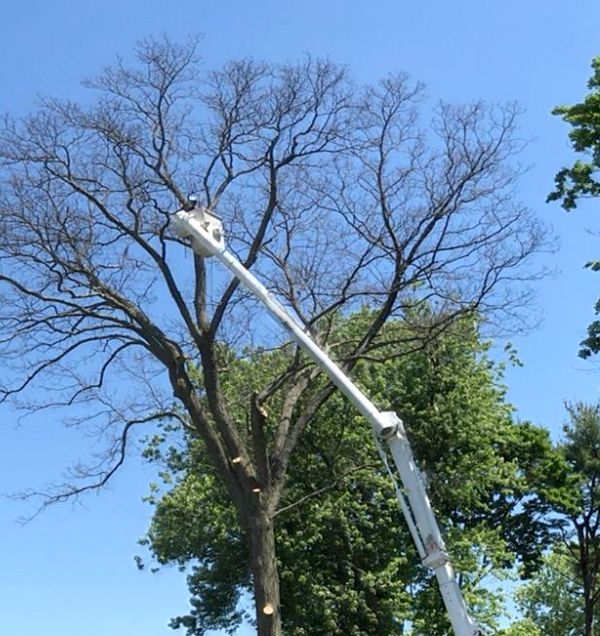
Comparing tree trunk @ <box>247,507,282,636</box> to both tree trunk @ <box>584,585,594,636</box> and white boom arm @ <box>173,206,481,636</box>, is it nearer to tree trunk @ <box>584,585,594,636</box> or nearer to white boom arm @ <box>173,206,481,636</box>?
white boom arm @ <box>173,206,481,636</box>

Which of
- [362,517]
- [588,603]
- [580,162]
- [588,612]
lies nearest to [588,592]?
[588,603]

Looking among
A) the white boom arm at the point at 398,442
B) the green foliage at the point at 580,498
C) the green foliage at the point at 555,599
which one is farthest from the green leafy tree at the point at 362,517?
the green foliage at the point at 555,599

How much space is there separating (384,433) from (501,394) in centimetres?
1951

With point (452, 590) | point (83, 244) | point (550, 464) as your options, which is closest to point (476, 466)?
point (550, 464)

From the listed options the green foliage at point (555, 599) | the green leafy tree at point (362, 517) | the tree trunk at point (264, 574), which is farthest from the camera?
the green foliage at point (555, 599)

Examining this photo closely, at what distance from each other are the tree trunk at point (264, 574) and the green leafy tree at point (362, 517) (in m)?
8.83

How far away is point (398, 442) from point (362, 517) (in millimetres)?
15265

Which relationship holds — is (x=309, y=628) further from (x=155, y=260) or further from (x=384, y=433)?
(x=384, y=433)

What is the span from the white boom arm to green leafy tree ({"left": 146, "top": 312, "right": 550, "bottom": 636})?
36.0 feet

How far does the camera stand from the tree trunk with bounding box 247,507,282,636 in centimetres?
1331

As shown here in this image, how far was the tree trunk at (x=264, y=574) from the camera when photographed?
43.7 feet

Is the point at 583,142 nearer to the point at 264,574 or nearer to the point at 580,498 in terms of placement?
the point at 264,574

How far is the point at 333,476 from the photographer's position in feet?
81.0

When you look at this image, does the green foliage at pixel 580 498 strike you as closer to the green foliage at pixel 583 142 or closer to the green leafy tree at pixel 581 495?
the green leafy tree at pixel 581 495
